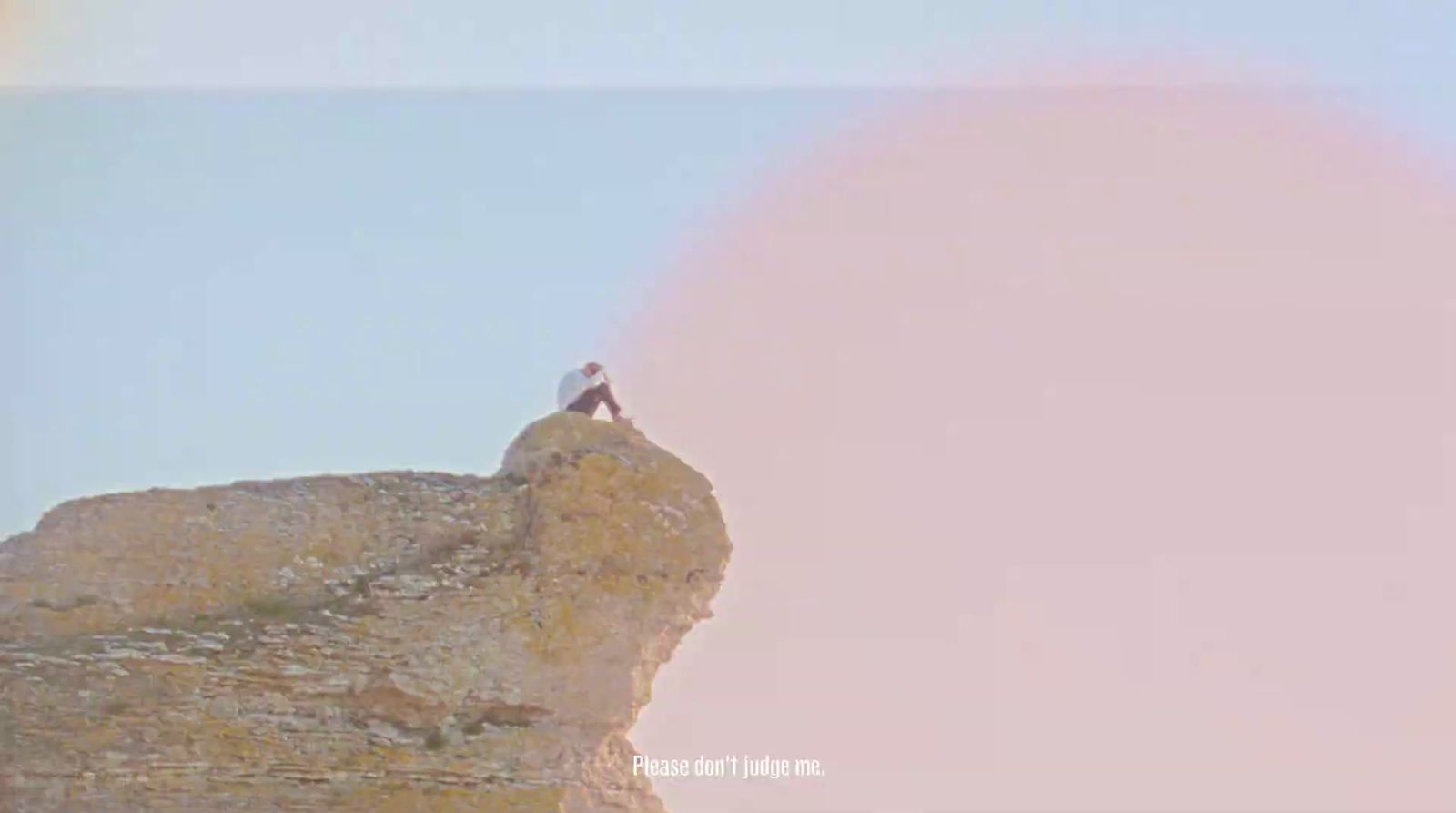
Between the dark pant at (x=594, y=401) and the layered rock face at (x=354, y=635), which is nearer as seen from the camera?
the layered rock face at (x=354, y=635)

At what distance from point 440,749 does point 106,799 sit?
2617 millimetres

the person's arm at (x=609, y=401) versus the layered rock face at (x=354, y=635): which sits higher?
the person's arm at (x=609, y=401)

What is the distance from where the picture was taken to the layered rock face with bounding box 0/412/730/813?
39.6 ft

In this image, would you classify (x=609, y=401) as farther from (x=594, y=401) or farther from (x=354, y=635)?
(x=354, y=635)

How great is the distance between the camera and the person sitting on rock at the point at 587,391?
13672 mm

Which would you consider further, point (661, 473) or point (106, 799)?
point (661, 473)

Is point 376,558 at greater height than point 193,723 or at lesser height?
greater

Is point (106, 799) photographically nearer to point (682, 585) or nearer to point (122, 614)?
point (122, 614)

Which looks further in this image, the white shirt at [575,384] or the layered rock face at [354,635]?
the white shirt at [575,384]

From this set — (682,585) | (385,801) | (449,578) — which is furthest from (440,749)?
(682,585)

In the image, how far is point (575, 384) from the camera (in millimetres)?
13805

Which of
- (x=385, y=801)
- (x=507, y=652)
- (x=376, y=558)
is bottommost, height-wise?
(x=385, y=801)

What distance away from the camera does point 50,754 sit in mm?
12039

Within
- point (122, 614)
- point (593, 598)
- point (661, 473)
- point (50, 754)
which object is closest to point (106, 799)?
point (50, 754)
